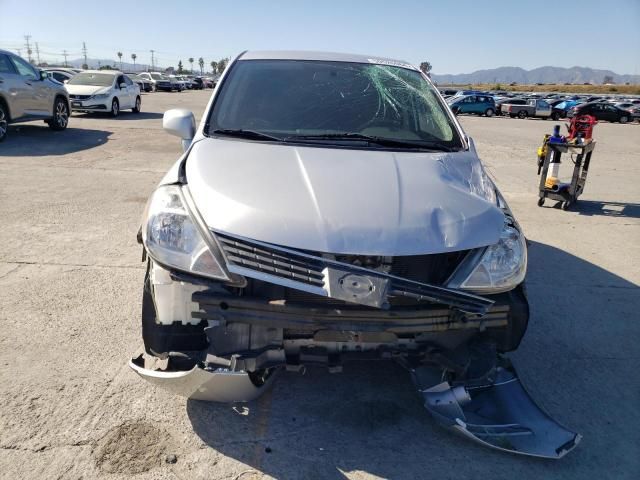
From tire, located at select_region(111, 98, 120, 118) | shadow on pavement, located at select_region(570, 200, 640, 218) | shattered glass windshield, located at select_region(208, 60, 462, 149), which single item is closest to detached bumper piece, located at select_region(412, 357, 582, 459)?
shattered glass windshield, located at select_region(208, 60, 462, 149)

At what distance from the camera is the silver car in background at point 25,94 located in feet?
Answer: 36.1

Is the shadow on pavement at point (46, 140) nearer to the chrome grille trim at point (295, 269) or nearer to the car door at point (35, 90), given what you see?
the car door at point (35, 90)

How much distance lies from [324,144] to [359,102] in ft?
2.53

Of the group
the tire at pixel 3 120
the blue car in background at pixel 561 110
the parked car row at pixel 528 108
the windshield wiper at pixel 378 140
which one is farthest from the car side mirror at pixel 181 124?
the blue car in background at pixel 561 110

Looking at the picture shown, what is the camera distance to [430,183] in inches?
111

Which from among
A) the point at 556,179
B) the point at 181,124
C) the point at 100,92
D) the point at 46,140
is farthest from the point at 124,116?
the point at 181,124

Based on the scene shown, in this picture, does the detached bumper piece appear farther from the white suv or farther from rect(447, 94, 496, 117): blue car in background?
rect(447, 94, 496, 117): blue car in background

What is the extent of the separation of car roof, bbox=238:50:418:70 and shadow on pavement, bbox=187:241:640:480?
2.43 meters

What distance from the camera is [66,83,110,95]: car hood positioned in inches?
664

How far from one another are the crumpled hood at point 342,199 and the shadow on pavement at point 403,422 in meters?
0.85

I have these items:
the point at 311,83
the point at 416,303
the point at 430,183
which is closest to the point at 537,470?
the point at 416,303

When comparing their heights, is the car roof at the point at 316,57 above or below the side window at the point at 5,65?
above

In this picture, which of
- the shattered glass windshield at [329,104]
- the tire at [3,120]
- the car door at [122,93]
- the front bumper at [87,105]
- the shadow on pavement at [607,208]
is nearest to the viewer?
the shattered glass windshield at [329,104]

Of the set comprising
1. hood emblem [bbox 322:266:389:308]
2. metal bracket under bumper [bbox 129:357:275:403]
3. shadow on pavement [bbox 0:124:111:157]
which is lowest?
shadow on pavement [bbox 0:124:111:157]
